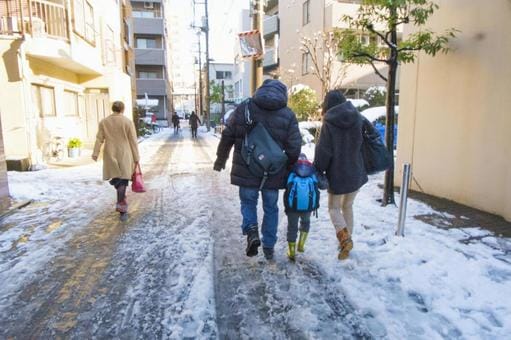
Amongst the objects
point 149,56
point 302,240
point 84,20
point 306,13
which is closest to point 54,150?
point 84,20

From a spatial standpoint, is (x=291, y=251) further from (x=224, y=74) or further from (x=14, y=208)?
(x=224, y=74)

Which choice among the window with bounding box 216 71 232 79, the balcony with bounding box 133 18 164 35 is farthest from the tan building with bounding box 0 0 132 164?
the window with bounding box 216 71 232 79

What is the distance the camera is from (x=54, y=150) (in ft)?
39.8

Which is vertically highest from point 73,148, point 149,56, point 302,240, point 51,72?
point 149,56

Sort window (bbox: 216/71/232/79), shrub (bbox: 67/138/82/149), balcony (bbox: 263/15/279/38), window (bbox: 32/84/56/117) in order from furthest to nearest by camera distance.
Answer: window (bbox: 216/71/232/79) < balcony (bbox: 263/15/279/38) < shrub (bbox: 67/138/82/149) < window (bbox: 32/84/56/117)

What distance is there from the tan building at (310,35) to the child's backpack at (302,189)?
15.9 metres

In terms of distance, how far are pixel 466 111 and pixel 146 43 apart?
1707 inches

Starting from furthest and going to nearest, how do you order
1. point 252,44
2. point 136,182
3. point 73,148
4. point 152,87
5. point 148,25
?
point 152,87
point 148,25
point 73,148
point 252,44
point 136,182

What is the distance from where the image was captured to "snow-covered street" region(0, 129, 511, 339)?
9.22ft

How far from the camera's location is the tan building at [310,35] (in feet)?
68.5

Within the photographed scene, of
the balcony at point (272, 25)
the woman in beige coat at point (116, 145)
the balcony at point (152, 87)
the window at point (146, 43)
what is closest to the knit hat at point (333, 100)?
the woman in beige coat at point (116, 145)

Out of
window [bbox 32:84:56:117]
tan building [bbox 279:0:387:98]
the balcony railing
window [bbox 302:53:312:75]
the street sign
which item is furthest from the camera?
window [bbox 302:53:312:75]

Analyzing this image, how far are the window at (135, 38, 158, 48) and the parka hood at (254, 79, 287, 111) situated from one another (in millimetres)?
43862

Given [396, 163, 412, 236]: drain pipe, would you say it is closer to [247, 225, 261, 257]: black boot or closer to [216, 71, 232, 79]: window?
[247, 225, 261, 257]: black boot
